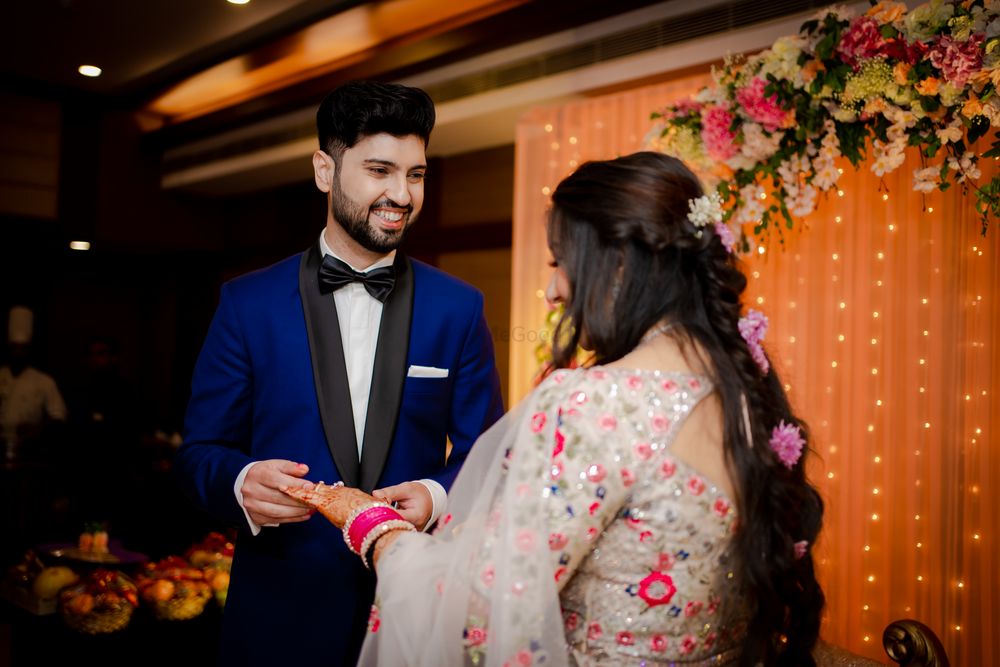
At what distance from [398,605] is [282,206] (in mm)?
7309

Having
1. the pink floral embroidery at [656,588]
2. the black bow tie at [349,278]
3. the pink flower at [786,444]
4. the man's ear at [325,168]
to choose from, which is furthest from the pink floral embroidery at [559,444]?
the man's ear at [325,168]

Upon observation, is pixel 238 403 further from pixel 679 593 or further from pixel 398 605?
pixel 679 593

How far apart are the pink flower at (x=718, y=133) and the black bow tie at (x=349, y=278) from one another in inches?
67.4

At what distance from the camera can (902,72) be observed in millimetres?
2654

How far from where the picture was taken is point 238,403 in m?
1.93

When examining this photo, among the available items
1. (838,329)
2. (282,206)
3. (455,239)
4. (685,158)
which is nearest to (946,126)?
(685,158)

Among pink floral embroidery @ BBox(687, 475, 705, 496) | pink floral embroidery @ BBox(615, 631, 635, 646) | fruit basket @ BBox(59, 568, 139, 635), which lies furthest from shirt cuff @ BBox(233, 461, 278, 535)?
fruit basket @ BBox(59, 568, 139, 635)

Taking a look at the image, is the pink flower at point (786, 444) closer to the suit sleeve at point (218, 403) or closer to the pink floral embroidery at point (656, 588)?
the pink floral embroidery at point (656, 588)

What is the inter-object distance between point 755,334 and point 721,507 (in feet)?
1.04

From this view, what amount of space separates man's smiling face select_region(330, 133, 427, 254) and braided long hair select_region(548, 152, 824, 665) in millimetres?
596

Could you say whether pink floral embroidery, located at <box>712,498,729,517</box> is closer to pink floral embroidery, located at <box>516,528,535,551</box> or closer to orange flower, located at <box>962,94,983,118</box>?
pink floral embroidery, located at <box>516,528,535,551</box>

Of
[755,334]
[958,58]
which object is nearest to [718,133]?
[958,58]

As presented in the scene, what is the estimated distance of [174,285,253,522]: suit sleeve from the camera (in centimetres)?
189

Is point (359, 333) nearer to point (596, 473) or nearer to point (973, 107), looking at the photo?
point (596, 473)
